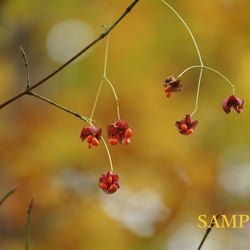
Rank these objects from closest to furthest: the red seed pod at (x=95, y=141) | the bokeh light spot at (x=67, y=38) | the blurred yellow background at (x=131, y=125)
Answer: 1. the red seed pod at (x=95, y=141)
2. the blurred yellow background at (x=131, y=125)
3. the bokeh light spot at (x=67, y=38)

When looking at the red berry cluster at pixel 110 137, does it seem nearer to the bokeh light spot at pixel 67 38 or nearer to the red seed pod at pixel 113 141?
the red seed pod at pixel 113 141

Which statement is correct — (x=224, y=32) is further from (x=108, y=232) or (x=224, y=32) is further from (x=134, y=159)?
(x=108, y=232)

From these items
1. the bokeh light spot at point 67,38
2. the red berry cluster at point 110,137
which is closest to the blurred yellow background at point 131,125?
the bokeh light spot at point 67,38

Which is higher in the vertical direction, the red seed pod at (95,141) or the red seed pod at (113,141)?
the red seed pod at (113,141)

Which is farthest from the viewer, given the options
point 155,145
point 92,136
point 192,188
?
point 192,188

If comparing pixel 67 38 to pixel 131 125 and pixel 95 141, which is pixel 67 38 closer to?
pixel 131 125

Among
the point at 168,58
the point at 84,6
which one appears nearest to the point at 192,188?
the point at 168,58

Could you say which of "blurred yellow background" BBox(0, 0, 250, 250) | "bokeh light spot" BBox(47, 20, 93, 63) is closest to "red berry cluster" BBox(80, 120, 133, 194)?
"blurred yellow background" BBox(0, 0, 250, 250)

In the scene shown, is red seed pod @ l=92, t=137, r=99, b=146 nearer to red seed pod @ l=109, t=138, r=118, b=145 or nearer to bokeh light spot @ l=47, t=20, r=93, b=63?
red seed pod @ l=109, t=138, r=118, b=145
